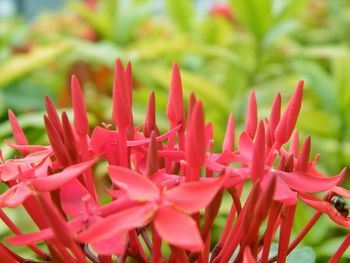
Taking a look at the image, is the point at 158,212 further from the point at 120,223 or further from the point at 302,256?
the point at 302,256

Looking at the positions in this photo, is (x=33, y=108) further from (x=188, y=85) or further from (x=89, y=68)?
(x=188, y=85)

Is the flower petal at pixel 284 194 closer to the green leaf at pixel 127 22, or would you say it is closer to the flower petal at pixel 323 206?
the flower petal at pixel 323 206

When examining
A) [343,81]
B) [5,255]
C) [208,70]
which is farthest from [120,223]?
[208,70]

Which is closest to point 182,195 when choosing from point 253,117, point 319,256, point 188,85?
point 253,117

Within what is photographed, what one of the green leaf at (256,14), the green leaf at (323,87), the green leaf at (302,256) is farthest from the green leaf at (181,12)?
the green leaf at (302,256)

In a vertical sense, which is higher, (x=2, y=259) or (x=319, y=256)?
(x=2, y=259)

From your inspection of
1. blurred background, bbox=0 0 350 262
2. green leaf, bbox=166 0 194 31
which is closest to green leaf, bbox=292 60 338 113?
blurred background, bbox=0 0 350 262
